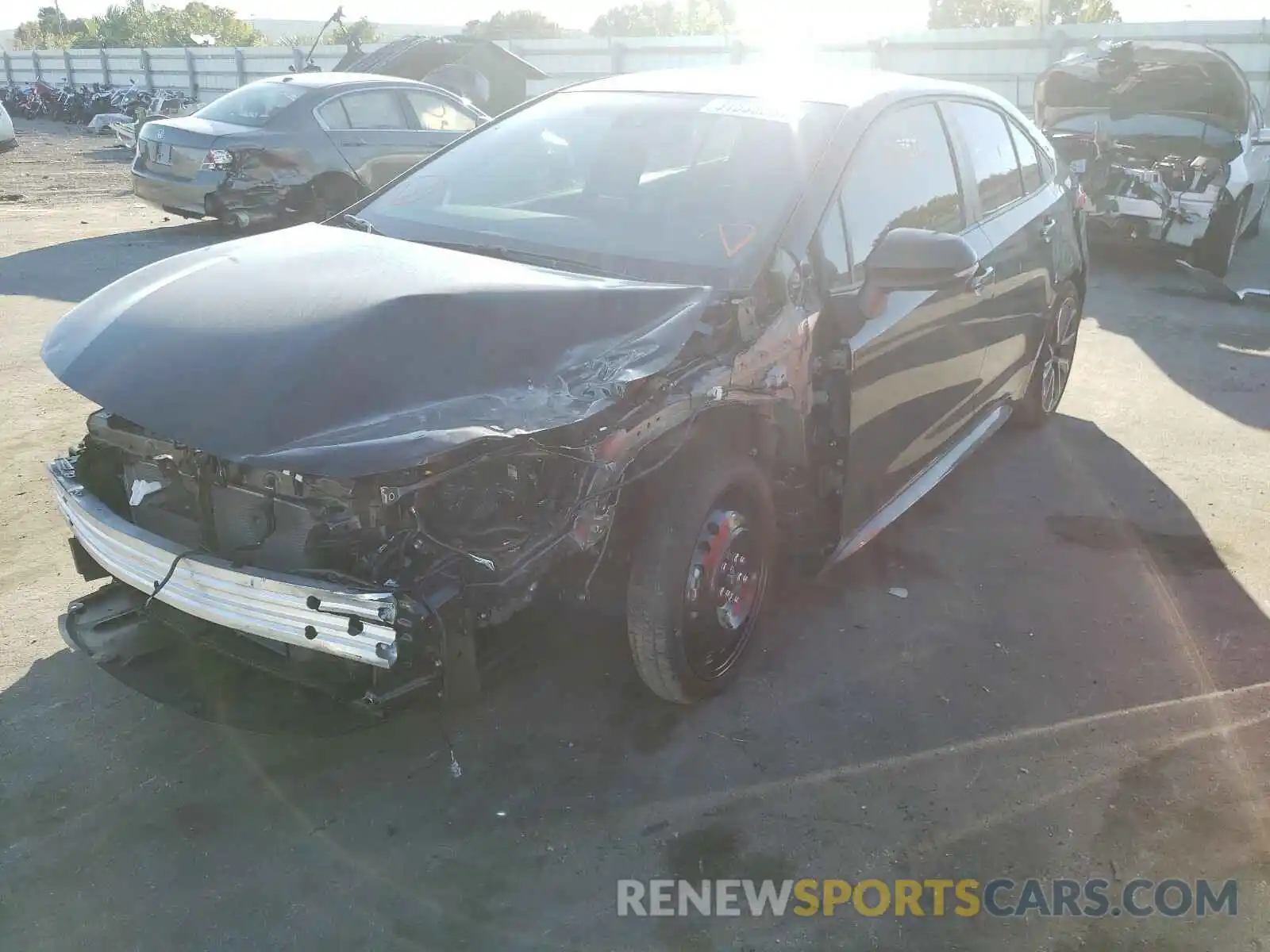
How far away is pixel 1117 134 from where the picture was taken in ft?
34.6

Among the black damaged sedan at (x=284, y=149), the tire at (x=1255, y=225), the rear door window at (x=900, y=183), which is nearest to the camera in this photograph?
the rear door window at (x=900, y=183)

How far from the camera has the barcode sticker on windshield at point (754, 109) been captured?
3.60 meters

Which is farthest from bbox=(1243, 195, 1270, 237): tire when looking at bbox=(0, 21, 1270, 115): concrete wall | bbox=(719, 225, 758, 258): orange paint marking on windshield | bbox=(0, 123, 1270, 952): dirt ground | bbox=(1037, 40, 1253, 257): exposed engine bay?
bbox=(719, 225, 758, 258): orange paint marking on windshield

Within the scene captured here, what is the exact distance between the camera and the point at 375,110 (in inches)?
399

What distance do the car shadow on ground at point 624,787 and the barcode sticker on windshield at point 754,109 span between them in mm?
1792

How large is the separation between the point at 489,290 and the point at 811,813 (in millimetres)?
1708

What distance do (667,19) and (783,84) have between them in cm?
7149

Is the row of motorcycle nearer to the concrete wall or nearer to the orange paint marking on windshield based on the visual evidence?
the concrete wall

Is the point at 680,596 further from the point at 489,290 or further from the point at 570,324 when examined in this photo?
the point at 489,290

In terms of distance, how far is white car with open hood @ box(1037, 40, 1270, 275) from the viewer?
9242 millimetres

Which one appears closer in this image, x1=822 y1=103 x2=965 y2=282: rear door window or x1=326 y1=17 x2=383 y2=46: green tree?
x1=822 y1=103 x2=965 y2=282: rear door window

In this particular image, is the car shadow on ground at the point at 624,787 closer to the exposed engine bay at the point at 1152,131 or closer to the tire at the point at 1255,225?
the exposed engine bay at the point at 1152,131

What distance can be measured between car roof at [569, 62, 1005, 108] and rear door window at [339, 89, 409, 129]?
6.39 m

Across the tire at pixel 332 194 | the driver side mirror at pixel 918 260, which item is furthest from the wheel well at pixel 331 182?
the driver side mirror at pixel 918 260
